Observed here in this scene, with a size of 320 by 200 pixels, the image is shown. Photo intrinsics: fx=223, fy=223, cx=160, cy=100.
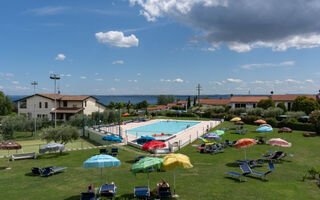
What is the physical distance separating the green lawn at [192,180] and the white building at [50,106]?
32518mm

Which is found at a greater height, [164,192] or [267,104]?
[267,104]

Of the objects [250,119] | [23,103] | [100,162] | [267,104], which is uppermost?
[23,103]

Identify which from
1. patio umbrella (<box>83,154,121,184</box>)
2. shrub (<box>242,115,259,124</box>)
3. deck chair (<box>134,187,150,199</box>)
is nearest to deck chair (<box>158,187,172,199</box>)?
deck chair (<box>134,187,150,199</box>)

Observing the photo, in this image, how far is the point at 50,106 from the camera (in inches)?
2005

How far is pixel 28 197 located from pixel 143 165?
6186 millimetres

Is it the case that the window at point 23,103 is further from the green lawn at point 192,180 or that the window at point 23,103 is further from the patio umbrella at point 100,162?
the patio umbrella at point 100,162

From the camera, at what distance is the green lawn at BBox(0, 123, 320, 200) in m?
11.0

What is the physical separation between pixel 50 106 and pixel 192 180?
153 ft

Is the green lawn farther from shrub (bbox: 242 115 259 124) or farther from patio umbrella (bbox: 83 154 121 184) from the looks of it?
shrub (bbox: 242 115 259 124)

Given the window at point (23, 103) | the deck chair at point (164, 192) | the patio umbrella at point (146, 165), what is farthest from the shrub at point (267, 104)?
the window at point (23, 103)

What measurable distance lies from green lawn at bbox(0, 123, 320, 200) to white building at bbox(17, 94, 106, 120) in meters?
32.5

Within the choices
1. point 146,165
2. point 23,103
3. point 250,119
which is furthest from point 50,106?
point 146,165

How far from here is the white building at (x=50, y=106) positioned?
166 feet

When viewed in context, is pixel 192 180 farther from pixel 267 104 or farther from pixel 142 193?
pixel 267 104
